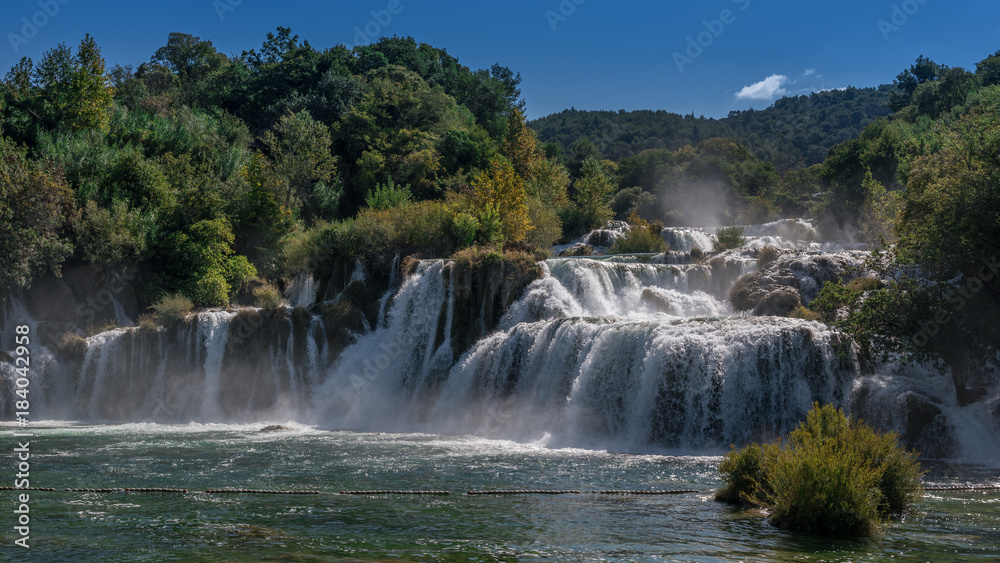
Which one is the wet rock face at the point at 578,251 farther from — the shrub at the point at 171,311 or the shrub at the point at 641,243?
the shrub at the point at 171,311

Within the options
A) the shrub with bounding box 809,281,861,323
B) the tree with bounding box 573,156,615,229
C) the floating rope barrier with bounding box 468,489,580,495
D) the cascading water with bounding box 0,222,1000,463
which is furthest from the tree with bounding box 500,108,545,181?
the floating rope barrier with bounding box 468,489,580,495

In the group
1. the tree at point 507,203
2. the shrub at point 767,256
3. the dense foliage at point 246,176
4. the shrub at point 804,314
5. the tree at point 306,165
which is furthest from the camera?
the tree at point 306,165

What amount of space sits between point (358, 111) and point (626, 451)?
39527 millimetres

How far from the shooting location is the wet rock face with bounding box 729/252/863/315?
27.2 meters

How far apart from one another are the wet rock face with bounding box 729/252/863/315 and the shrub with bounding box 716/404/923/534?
15011 mm

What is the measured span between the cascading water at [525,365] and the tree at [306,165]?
1306 centimetres

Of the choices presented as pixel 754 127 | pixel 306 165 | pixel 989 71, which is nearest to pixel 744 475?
pixel 306 165

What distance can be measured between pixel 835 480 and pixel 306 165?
40526mm

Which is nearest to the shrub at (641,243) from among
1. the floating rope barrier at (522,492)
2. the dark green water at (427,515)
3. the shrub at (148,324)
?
the dark green water at (427,515)

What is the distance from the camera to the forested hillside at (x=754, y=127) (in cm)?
13025

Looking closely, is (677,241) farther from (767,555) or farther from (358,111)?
(767,555)

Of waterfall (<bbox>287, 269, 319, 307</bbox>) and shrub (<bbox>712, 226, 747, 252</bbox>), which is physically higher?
shrub (<bbox>712, 226, 747, 252</bbox>)

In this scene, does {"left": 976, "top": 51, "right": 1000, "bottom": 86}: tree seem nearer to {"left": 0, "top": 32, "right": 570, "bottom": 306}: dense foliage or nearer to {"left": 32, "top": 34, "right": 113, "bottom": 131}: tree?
{"left": 0, "top": 32, "right": 570, "bottom": 306}: dense foliage

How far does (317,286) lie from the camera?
115 feet
